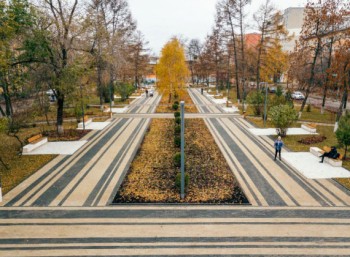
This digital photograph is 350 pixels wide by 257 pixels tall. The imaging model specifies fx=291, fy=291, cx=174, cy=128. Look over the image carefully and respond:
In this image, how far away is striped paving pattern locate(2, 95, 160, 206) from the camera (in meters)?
12.2

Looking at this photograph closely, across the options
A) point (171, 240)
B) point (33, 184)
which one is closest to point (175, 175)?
point (171, 240)

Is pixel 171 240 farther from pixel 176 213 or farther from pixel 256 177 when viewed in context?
pixel 256 177

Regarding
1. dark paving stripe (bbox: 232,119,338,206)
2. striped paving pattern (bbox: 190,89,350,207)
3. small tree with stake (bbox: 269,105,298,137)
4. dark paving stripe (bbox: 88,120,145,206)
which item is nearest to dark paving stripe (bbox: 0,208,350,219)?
striped paving pattern (bbox: 190,89,350,207)

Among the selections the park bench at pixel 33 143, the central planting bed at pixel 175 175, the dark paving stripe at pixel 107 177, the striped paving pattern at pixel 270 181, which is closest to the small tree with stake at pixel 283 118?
the striped paving pattern at pixel 270 181

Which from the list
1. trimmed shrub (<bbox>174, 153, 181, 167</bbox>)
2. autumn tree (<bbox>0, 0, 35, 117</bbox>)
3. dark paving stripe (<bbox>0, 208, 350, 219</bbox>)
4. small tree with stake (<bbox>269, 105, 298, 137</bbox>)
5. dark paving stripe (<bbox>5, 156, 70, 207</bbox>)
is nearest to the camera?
dark paving stripe (<bbox>0, 208, 350, 219</bbox>)

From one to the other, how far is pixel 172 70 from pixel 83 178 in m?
28.4

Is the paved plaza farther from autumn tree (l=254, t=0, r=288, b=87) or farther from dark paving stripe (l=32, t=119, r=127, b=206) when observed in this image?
autumn tree (l=254, t=0, r=288, b=87)

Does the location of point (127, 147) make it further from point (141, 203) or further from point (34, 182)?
point (141, 203)

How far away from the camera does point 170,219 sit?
34.6 ft

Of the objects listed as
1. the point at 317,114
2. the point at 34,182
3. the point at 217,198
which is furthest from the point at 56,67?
the point at 317,114

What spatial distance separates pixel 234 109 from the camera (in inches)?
1476

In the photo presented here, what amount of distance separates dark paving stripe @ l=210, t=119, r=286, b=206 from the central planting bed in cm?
99

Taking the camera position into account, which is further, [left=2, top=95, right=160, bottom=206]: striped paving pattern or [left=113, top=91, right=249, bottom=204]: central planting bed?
[left=113, top=91, right=249, bottom=204]: central planting bed

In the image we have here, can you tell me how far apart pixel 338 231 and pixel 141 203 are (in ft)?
23.4
